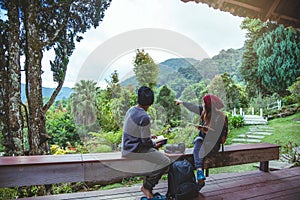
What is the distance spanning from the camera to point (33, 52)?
2.83 m

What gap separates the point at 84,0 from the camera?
10.9 feet

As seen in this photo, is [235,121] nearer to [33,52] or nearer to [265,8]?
[265,8]

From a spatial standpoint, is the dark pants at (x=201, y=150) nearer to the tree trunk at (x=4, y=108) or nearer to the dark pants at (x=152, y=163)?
the dark pants at (x=152, y=163)

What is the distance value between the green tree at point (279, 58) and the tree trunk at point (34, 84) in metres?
5.67

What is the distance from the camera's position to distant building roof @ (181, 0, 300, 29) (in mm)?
2018

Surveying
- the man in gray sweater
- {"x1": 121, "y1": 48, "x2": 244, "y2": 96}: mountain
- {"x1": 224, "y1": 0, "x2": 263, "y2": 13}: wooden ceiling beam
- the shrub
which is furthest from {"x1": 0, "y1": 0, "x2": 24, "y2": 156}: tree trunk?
the shrub

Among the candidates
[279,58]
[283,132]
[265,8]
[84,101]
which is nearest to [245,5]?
[265,8]

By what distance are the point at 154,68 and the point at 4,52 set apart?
1946mm

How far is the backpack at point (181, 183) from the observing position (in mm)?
1586

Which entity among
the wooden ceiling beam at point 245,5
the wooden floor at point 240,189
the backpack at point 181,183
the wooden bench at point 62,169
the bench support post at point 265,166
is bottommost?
the wooden floor at point 240,189

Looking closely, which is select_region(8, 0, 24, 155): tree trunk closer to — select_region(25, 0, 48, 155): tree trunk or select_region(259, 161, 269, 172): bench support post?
select_region(25, 0, 48, 155): tree trunk

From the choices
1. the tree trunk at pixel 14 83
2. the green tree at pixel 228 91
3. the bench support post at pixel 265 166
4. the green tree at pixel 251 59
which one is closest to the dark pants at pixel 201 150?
the bench support post at pixel 265 166

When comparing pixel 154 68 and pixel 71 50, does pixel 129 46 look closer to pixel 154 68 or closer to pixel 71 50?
pixel 154 68

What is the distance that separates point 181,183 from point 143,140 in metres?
0.46
